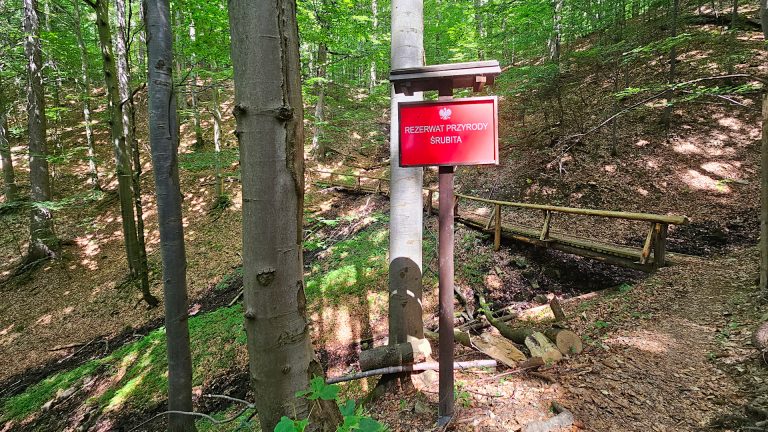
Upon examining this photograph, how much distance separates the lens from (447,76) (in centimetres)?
253

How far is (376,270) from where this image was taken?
7.20 m

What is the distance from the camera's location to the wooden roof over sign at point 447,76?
248 centimetres

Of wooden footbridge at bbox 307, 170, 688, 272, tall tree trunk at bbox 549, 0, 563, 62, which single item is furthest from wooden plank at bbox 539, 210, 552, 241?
tall tree trunk at bbox 549, 0, 563, 62

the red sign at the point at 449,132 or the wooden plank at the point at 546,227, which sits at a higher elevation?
the red sign at the point at 449,132

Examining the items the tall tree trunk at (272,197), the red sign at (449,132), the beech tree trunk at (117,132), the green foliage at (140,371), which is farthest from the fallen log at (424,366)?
the beech tree trunk at (117,132)

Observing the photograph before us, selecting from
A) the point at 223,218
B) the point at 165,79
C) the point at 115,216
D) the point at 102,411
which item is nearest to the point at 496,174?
the point at 223,218

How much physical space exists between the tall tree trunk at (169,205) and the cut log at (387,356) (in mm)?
1728

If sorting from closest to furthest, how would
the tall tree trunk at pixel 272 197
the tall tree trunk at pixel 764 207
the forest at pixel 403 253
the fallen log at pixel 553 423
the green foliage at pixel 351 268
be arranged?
the tall tree trunk at pixel 272 197
the forest at pixel 403 253
the fallen log at pixel 553 423
the tall tree trunk at pixel 764 207
the green foliage at pixel 351 268

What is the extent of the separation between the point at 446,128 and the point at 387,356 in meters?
2.26

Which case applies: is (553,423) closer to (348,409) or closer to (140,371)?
(348,409)

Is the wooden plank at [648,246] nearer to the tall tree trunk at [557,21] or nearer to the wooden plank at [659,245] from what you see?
the wooden plank at [659,245]

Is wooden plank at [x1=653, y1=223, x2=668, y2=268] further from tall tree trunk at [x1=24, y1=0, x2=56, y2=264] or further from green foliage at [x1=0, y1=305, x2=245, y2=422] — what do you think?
tall tree trunk at [x1=24, y1=0, x2=56, y2=264]

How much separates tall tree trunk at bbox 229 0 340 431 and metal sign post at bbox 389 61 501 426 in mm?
1207

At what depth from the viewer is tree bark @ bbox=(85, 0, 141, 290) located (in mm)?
6809
